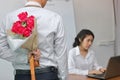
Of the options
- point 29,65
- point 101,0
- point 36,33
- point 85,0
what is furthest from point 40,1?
point 101,0

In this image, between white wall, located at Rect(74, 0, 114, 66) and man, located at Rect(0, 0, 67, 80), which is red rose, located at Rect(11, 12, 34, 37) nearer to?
man, located at Rect(0, 0, 67, 80)

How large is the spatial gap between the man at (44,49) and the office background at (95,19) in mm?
1772

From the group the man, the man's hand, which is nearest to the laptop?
the man

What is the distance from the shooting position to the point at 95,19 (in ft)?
16.1

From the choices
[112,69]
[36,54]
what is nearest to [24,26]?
[36,54]

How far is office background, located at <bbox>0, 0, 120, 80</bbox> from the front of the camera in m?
4.29

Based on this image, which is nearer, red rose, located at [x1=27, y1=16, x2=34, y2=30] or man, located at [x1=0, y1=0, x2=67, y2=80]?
red rose, located at [x1=27, y1=16, x2=34, y2=30]

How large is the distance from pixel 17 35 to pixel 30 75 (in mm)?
350

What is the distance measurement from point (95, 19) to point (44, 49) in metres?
2.98

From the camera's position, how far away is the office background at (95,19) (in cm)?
429

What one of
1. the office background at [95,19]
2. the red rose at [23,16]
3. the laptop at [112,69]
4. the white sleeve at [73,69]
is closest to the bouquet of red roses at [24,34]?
the red rose at [23,16]

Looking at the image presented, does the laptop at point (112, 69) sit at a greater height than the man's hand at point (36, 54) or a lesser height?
lesser

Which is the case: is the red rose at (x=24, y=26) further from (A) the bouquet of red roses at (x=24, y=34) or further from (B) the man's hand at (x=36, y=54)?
(B) the man's hand at (x=36, y=54)

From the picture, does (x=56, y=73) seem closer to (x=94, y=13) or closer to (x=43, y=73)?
(x=43, y=73)
